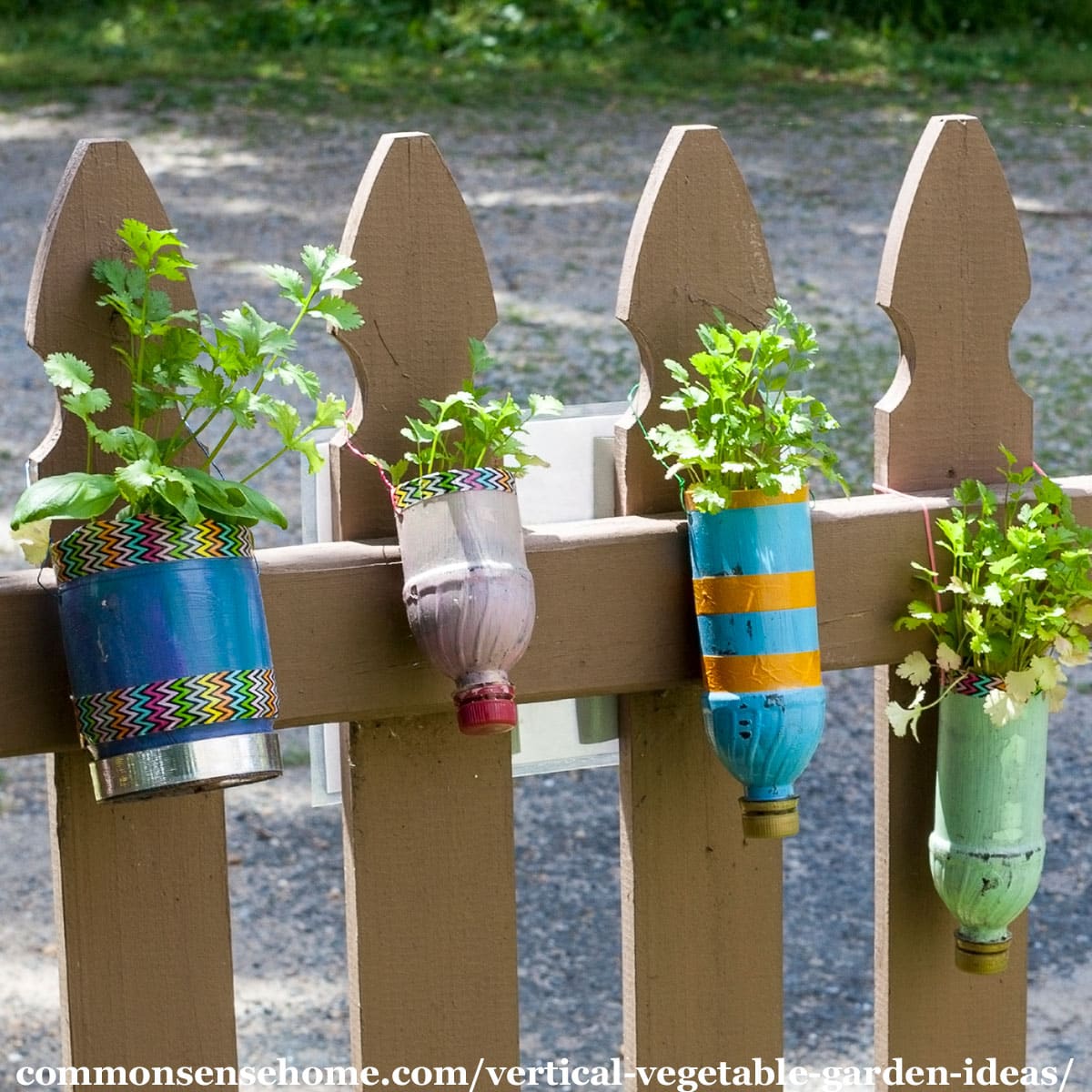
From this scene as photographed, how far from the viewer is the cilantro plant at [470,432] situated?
49.4 inches

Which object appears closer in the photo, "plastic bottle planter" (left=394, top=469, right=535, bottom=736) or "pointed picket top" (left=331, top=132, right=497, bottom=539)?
"plastic bottle planter" (left=394, top=469, right=535, bottom=736)

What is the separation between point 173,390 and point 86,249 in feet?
0.43

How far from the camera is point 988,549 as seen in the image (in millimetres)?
1389

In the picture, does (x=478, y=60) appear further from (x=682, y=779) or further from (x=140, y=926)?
(x=140, y=926)

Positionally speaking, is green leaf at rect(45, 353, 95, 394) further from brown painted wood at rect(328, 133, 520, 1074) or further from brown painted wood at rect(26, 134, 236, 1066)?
brown painted wood at rect(328, 133, 520, 1074)


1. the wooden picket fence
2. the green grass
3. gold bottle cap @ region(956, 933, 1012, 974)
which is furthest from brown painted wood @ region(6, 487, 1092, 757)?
the green grass

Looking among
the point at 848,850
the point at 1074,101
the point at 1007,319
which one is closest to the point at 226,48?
the point at 1074,101

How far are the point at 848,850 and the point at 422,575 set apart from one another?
181 cm

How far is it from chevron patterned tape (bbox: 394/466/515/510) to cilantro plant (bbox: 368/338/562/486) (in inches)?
0.6

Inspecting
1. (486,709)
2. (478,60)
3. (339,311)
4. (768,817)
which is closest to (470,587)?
(486,709)

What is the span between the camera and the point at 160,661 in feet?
3.65

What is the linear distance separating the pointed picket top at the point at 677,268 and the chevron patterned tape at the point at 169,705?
42 cm

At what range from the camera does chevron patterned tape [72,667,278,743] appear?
3.64ft

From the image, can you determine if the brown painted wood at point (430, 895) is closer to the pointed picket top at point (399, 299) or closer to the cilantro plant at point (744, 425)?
the pointed picket top at point (399, 299)
